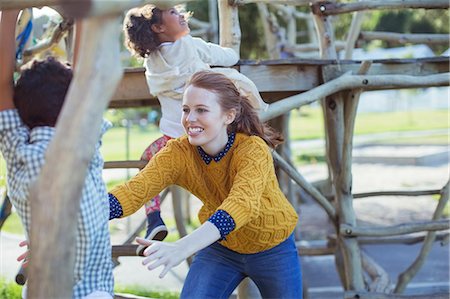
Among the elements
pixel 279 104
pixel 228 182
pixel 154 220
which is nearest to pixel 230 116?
pixel 228 182

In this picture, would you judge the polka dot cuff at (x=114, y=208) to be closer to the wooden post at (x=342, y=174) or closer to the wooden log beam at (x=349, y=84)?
the wooden log beam at (x=349, y=84)

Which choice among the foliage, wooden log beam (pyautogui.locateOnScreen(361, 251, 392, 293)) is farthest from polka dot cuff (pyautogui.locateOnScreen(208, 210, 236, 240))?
the foliage

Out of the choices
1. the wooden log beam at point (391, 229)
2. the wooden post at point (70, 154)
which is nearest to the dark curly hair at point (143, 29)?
the wooden log beam at point (391, 229)

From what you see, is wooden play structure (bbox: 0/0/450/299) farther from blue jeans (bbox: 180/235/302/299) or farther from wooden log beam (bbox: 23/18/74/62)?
blue jeans (bbox: 180/235/302/299)

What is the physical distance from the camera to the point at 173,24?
441cm

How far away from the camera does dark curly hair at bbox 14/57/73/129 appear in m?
2.58

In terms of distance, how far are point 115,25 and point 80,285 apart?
2.92 feet

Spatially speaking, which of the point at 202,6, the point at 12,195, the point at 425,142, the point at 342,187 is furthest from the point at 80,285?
the point at 425,142

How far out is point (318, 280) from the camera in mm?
7859

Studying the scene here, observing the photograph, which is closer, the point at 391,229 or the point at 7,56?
the point at 7,56

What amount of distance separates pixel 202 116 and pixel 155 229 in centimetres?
109

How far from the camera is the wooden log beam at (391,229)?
5539 millimetres

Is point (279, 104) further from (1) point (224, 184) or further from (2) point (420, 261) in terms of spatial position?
(2) point (420, 261)

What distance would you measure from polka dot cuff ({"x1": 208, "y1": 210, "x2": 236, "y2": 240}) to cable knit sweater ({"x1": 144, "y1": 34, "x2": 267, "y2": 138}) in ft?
4.71
